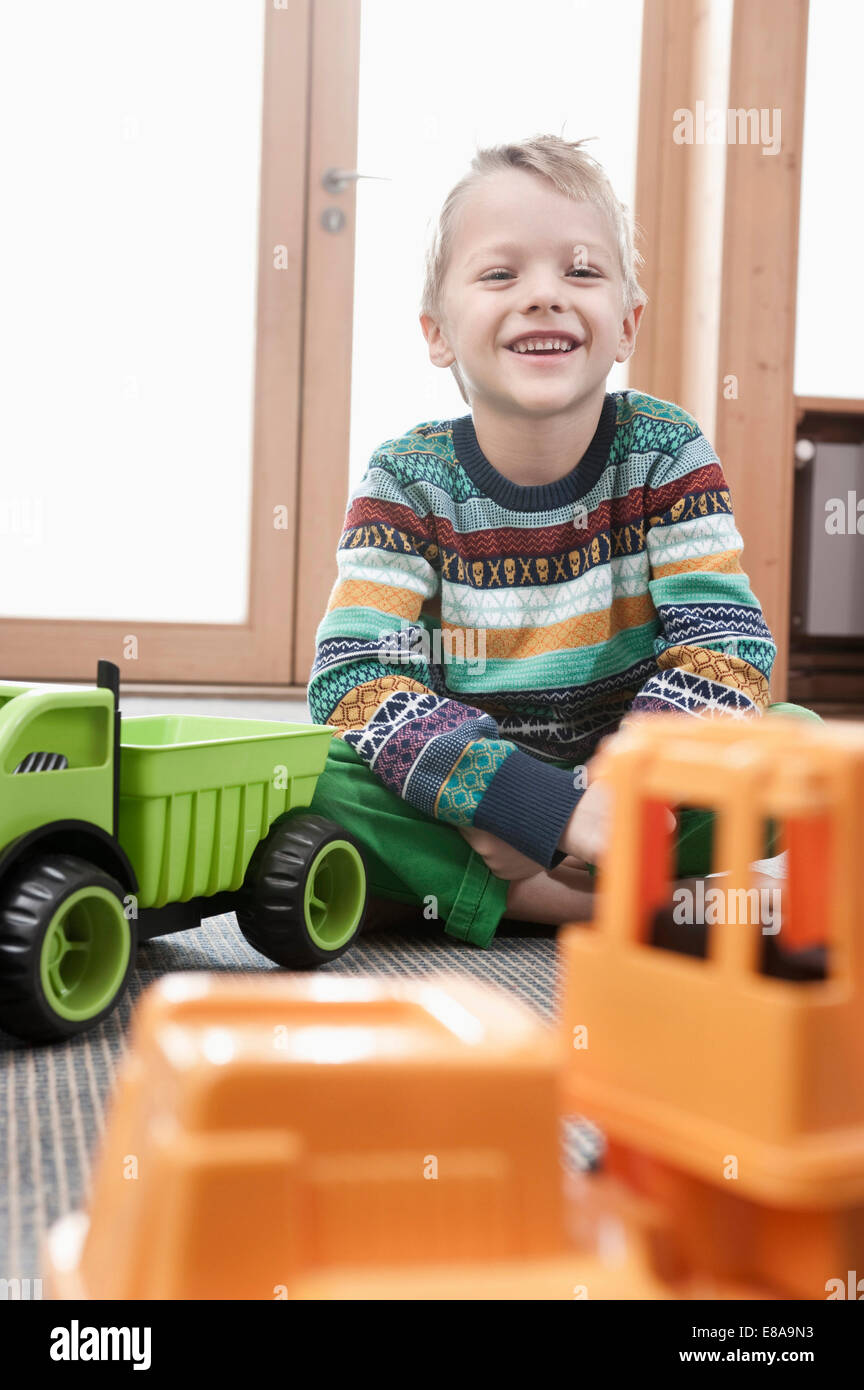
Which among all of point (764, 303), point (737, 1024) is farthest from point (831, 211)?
point (737, 1024)

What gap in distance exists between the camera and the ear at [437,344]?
3.78 ft

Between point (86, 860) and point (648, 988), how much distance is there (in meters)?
0.47

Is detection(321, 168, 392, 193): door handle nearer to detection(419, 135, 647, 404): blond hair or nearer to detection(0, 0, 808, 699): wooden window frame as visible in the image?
detection(0, 0, 808, 699): wooden window frame

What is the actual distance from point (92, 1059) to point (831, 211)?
1.74m

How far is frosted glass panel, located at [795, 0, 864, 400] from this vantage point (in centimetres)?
193

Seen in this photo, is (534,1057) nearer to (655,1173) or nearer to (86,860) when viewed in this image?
(655,1173)

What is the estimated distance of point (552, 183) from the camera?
1.06m

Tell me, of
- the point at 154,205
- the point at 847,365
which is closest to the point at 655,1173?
the point at 154,205

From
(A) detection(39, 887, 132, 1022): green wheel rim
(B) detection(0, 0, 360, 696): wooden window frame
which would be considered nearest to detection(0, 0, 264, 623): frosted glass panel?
(B) detection(0, 0, 360, 696): wooden window frame

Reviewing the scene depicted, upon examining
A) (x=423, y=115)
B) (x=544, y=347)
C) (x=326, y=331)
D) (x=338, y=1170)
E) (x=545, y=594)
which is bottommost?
(x=338, y=1170)

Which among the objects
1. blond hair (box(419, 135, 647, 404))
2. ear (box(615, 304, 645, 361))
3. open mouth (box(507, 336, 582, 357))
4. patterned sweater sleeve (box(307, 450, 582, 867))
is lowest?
patterned sweater sleeve (box(307, 450, 582, 867))

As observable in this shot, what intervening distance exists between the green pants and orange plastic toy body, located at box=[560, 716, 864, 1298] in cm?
60

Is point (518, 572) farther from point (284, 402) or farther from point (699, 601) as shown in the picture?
point (284, 402)

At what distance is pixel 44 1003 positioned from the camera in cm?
71
